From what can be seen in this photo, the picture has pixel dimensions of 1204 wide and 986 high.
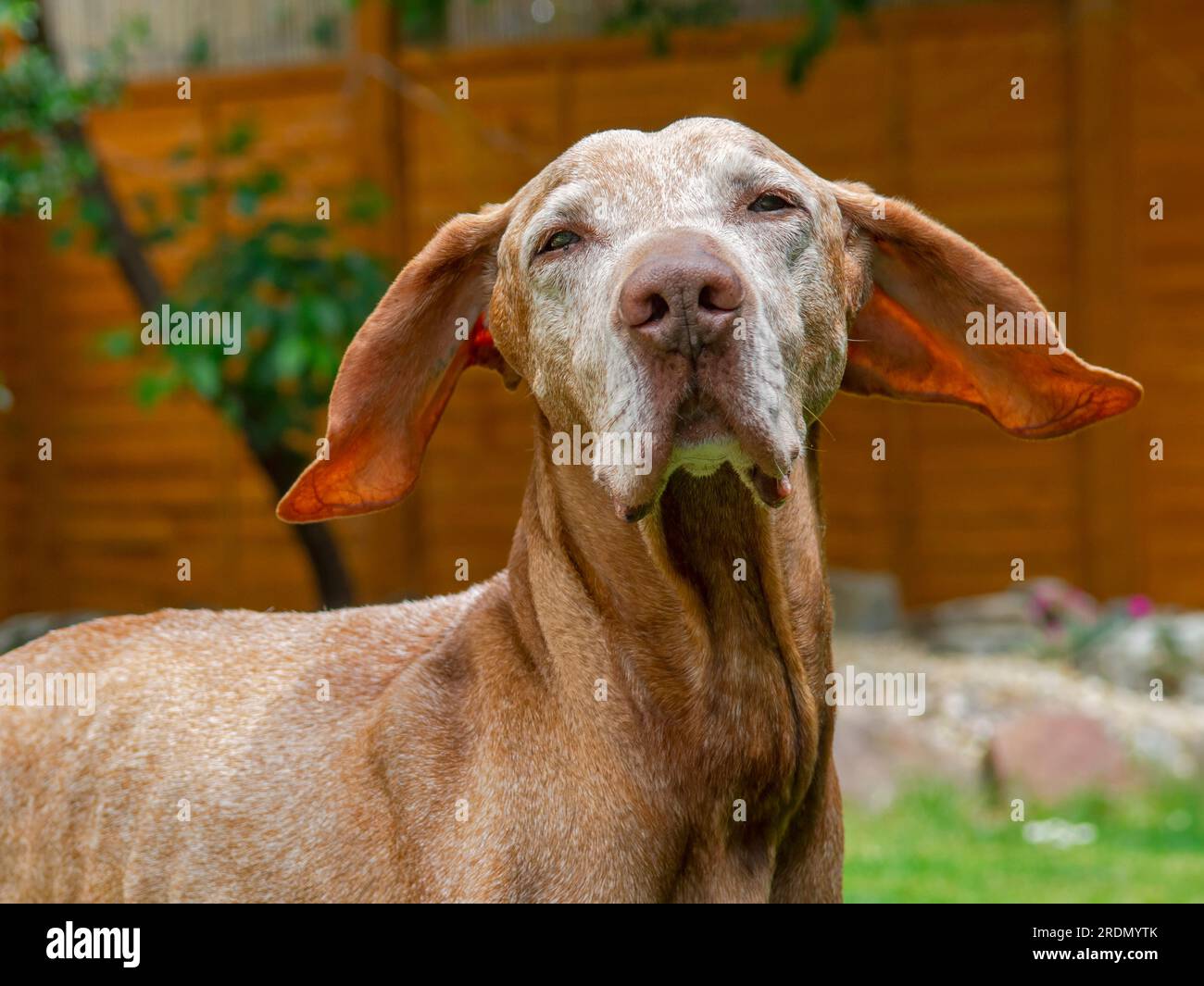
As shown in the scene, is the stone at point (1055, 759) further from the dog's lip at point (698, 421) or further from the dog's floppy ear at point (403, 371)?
the dog's lip at point (698, 421)

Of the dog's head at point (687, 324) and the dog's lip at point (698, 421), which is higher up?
the dog's head at point (687, 324)

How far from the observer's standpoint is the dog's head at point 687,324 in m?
2.62

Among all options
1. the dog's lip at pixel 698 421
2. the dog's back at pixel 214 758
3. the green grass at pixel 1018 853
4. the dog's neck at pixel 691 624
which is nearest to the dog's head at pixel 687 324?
the dog's lip at pixel 698 421

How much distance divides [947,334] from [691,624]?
1019 mm

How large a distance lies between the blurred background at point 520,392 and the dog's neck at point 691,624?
179 inches

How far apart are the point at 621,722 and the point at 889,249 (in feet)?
4.12

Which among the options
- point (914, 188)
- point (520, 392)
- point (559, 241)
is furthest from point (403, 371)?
point (914, 188)

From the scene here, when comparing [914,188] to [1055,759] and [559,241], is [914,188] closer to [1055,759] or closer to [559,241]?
[1055,759]

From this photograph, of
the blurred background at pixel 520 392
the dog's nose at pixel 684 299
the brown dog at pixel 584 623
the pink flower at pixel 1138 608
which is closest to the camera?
the dog's nose at pixel 684 299

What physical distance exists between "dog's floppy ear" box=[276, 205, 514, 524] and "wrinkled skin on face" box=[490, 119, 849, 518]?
0.48ft

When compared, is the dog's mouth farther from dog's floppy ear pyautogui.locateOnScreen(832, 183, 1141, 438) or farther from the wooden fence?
the wooden fence

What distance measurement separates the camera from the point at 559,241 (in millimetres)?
2980

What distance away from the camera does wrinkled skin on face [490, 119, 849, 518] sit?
103 inches

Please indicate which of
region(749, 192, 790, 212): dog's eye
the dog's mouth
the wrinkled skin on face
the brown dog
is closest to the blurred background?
the brown dog
